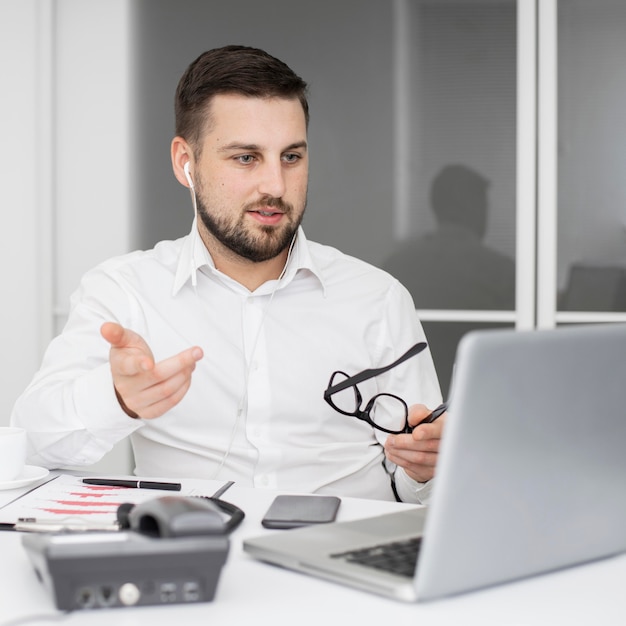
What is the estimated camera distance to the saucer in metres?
1.40

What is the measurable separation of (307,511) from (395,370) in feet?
2.67

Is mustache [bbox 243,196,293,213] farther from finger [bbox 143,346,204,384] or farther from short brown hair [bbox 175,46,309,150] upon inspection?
finger [bbox 143,346,204,384]

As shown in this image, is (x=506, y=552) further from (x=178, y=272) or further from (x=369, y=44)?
(x=369, y=44)

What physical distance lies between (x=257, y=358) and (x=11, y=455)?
644 millimetres

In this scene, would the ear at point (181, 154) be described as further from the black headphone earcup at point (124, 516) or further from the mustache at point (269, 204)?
the black headphone earcup at point (124, 516)

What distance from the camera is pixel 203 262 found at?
1.98m

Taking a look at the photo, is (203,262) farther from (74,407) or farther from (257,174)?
(74,407)

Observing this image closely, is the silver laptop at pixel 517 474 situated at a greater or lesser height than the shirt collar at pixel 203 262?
lesser

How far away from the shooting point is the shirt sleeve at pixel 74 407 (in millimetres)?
1548

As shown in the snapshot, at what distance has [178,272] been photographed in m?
1.98

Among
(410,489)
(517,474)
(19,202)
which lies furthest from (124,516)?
(19,202)

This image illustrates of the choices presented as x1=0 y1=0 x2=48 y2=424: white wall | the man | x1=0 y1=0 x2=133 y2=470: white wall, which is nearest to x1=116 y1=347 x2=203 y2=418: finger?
the man

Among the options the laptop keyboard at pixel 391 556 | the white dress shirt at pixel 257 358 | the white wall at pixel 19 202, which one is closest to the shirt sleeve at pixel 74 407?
the white dress shirt at pixel 257 358

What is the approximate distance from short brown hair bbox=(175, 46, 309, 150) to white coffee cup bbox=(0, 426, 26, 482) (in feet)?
2.99
